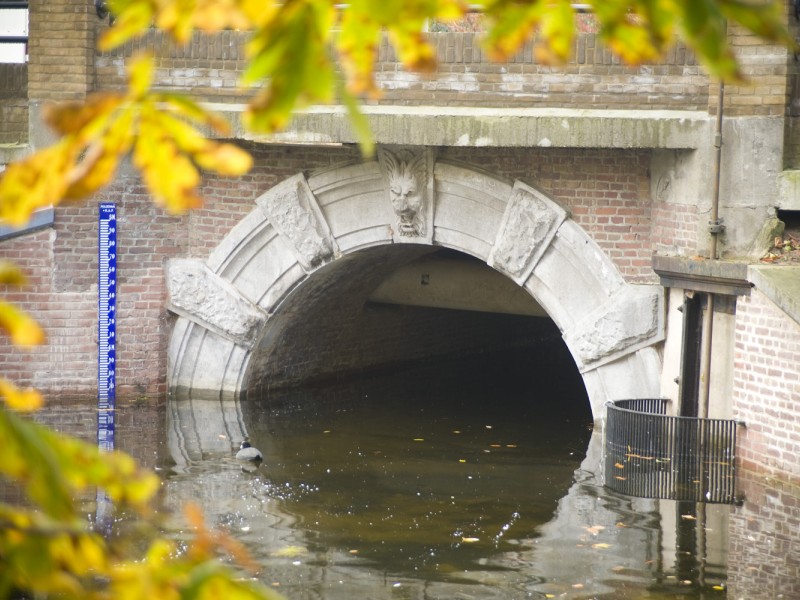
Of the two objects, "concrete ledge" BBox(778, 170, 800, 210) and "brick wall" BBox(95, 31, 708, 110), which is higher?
"brick wall" BBox(95, 31, 708, 110)

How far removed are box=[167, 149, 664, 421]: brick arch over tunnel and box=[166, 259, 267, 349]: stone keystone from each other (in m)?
0.01

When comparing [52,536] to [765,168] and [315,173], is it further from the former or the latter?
[315,173]

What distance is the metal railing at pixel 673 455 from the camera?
30.5ft

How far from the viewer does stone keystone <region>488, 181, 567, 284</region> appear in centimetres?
1072

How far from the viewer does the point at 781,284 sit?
29.6 ft

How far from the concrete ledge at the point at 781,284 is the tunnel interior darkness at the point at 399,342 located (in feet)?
13.1

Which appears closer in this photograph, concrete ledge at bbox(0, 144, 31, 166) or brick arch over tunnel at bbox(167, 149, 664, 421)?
brick arch over tunnel at bbox(167, 149, 664, 421)

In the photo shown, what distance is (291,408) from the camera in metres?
12.8

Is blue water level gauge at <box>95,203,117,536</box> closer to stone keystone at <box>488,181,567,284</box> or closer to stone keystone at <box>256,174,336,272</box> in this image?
stone keystone at <box>256,174,336,272</box>

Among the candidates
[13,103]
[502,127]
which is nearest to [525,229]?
[502,127]

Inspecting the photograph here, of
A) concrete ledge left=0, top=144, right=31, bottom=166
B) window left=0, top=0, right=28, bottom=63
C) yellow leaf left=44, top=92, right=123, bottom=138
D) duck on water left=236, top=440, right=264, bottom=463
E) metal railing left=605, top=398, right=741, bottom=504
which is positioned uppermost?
window left=0, top=0, right=28, bottom=63

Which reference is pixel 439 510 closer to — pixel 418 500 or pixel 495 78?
pixel 418 500

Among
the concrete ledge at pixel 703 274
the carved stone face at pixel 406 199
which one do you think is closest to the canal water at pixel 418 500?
the concrete ledge at pixel 703 274

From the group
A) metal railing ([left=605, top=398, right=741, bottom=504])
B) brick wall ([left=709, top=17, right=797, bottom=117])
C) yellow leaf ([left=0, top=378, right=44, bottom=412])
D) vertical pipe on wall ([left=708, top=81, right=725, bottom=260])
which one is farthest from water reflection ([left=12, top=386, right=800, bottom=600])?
yellow leaf ([left=0, top=378, right=44, bottom=412])
